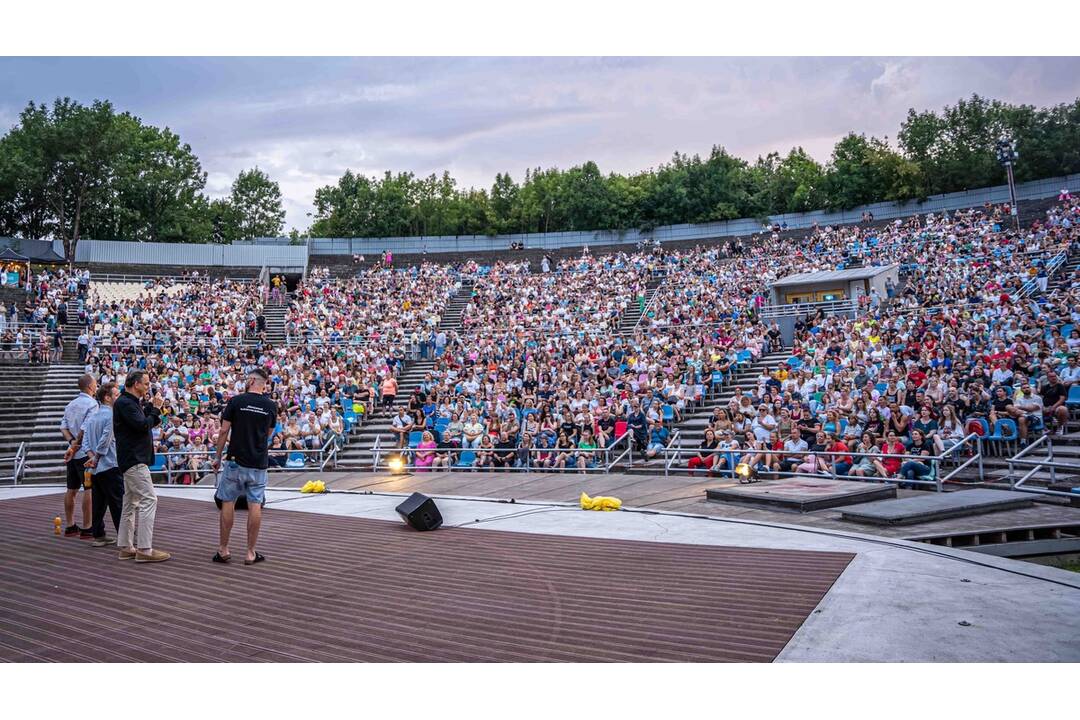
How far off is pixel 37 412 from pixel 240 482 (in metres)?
17.5

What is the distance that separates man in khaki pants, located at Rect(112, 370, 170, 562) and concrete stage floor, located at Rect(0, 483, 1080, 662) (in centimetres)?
24

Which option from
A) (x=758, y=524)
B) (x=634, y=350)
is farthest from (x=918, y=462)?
(x=634, y=350)

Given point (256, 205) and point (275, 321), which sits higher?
point (256, 205)

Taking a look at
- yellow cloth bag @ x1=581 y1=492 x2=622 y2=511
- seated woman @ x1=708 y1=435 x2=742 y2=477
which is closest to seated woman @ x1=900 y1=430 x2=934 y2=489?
seated woman @ x1=708 y1=435 x2=742 y2=477

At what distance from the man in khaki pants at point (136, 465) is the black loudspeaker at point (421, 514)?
2517mm

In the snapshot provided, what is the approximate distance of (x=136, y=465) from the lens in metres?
7.47

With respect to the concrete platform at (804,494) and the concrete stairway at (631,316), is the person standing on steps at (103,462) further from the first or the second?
the concrete stairway at (631,316)

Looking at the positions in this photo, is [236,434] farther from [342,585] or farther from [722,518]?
[722,518]

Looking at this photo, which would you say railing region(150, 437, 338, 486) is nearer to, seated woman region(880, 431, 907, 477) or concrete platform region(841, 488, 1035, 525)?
seated woman region(880, 431, 907, 477)

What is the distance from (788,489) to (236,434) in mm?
7027

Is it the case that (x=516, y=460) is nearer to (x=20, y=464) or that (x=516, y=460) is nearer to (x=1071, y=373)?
(x=1071, y=373)

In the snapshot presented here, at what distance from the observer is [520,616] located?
550cm


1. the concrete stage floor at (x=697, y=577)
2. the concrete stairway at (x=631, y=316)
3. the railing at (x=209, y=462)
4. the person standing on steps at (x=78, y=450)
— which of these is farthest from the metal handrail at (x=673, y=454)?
the concrete stairway at (x=631, y=316)

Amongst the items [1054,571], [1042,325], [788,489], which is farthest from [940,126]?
[1054,571]
